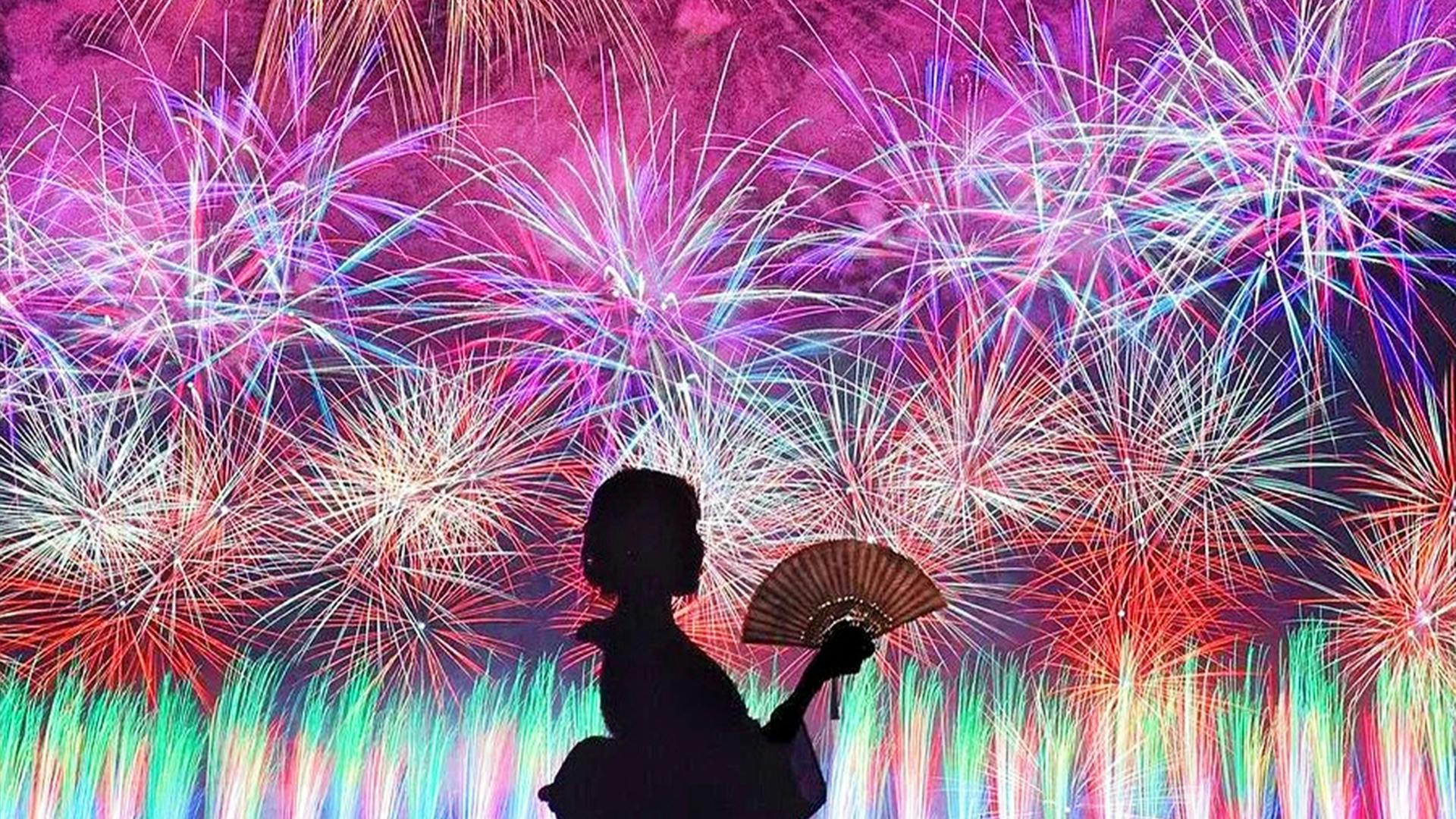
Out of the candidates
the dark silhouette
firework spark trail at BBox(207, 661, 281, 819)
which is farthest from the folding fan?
firework spark trail at BBox(207, 661, 281, 819)

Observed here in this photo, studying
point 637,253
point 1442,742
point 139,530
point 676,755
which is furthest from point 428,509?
point 676,755

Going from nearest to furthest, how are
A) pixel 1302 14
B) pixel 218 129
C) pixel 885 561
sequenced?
pixel 885 561
pixel 1302 14
pixel 218 129

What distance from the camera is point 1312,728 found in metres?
6.34

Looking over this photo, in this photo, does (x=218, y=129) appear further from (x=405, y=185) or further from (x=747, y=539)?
(x=747, y=539)

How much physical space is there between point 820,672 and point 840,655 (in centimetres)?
5

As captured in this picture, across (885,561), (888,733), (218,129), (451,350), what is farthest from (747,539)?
(885,561)

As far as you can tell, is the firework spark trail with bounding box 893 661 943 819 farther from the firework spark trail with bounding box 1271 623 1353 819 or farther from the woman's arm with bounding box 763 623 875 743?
the woman's arm with bounding box 763 623 875 743

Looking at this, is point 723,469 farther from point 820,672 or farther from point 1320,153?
point 820,672

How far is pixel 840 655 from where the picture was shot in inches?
78.8

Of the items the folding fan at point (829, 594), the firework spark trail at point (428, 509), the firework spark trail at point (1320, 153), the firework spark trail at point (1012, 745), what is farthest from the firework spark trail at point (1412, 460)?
the folding fan at point (829, 594)

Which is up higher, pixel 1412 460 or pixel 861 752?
pixel 1412 460

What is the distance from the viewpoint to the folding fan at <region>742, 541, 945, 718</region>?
2350 mm

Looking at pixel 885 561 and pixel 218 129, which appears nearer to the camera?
pixel 885 561

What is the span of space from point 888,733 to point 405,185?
3063mm
